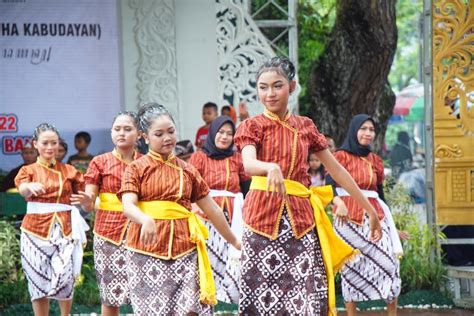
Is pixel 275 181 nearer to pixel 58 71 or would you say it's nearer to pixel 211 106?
pixel 211 106

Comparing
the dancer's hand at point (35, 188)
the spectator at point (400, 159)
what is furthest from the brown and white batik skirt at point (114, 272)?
the spectator at point (400, 159)

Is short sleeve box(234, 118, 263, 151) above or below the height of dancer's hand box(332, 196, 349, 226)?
above

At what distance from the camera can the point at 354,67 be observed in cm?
1399

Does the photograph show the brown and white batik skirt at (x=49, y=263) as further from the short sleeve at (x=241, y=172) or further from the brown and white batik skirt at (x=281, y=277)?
the brown and white batik skirt at (x=281, y=277)

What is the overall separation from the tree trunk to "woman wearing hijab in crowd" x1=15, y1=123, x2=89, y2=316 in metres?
5.28

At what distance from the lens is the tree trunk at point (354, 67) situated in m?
13.8

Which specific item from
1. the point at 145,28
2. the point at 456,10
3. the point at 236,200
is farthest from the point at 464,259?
the point at 145,28

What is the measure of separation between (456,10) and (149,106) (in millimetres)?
5417

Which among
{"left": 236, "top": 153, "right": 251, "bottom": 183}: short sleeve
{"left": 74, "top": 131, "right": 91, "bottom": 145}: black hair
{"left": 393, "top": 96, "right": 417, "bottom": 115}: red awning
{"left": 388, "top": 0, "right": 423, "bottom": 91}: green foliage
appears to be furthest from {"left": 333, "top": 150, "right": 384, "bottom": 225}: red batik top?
{"left": 388, "top": 0, "right": 423, "bottom": 91}: green foliage

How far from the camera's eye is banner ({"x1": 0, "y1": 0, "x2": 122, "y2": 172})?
12898 mm

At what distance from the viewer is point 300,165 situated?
694 centimetres

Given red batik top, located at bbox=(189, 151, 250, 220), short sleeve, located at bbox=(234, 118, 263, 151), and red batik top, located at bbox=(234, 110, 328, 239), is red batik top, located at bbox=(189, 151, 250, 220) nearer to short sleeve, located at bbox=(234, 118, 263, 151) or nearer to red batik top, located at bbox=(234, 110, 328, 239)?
red batik top, located at bbox=(234, 110, 328, 239)

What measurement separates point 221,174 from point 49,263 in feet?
5.81

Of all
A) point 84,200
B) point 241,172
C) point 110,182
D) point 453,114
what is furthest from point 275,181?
point 453,114
